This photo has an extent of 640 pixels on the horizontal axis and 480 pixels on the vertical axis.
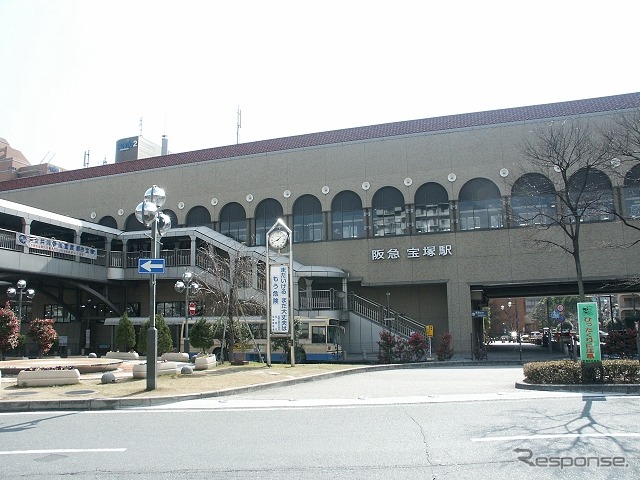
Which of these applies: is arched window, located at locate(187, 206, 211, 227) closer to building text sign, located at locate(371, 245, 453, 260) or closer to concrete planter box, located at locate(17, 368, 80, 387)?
building text sign, located at locate(371, 245, 453, 260)

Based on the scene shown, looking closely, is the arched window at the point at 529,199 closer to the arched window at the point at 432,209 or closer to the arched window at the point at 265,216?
the arched window at the point at 432,209

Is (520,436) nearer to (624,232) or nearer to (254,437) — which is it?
(254,437)

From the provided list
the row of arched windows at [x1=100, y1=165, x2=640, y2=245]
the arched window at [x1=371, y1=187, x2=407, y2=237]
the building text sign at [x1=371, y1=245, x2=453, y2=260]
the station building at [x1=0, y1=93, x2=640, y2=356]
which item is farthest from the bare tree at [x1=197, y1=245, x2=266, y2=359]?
the arched window at [x1=371, y1=187, x2=407, y2=237]

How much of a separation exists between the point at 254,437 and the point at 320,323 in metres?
22.6

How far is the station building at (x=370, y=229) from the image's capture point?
3519 centimetres

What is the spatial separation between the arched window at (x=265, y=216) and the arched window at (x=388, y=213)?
712cm

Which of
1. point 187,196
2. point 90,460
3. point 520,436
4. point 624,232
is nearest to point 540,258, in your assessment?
point 624,232

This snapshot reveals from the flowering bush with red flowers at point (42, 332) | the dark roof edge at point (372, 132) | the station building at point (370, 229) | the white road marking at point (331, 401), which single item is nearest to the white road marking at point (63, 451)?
the white road marking at point (331, 401)

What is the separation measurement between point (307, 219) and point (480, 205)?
11.9m

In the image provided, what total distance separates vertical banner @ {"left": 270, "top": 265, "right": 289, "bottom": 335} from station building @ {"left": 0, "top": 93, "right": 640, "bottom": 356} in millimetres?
9092

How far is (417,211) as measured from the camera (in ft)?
127

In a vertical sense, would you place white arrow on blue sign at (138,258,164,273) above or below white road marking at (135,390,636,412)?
above

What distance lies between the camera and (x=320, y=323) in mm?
31359

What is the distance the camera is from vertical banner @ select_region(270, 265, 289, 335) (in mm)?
23016
